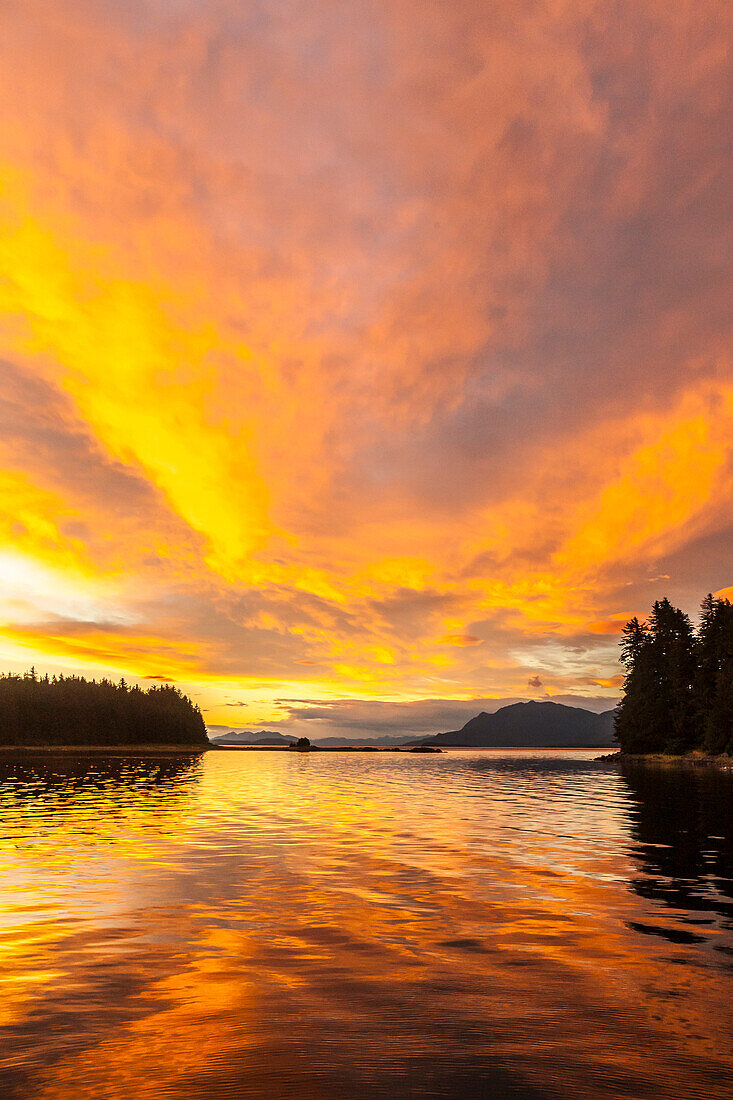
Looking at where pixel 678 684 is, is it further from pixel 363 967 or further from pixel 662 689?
pixel 363 967

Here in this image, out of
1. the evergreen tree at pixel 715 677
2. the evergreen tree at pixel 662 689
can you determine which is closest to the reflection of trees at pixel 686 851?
the evergreen tree at pixel 715 677

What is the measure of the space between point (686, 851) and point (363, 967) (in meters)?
18.9

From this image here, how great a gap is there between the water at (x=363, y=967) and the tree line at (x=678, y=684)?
85239mm

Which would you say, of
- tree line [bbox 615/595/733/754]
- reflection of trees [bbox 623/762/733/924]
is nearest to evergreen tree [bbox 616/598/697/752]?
tree line [bbox 615/595/733/754]

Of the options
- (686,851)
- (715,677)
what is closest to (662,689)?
(715,677)

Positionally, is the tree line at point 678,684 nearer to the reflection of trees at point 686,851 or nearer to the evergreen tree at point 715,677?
the evergreen tree at point 715,677

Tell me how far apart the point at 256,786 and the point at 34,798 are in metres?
21.5

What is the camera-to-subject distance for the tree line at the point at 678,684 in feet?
330

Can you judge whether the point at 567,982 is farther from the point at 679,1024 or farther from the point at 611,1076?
the point at 611,1076

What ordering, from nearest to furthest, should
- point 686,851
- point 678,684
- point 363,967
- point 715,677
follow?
point 363,967
point 686,851
point 715,677
point 678,684

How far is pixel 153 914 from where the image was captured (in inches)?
589

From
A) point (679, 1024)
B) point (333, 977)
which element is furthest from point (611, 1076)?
point (333, 977)

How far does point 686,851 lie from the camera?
24922 mm

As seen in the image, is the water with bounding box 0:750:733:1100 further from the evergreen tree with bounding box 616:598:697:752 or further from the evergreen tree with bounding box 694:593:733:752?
the evergreen tree with bounding box 616:598:697:752
